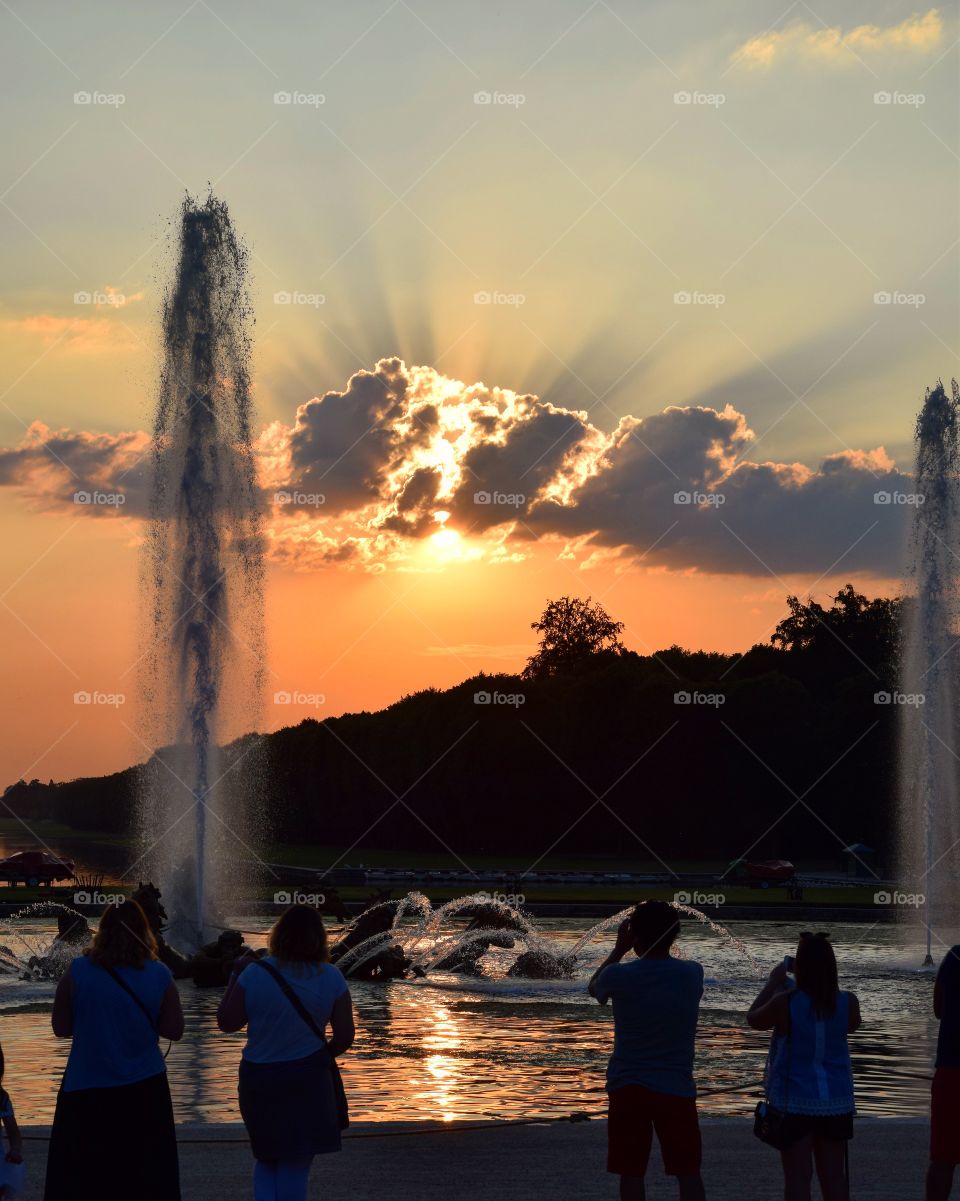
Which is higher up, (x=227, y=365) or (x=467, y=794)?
(x=227, y=365)

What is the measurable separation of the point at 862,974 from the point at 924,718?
13688 millimetres

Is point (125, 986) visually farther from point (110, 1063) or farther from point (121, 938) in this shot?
point (110, 1063)

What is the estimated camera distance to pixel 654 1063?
931cm

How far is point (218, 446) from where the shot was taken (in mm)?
42781

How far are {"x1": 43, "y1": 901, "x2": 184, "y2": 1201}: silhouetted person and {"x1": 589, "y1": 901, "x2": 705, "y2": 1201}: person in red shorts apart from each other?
2.47 m

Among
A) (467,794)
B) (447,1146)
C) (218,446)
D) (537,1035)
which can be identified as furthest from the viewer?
(467,794)

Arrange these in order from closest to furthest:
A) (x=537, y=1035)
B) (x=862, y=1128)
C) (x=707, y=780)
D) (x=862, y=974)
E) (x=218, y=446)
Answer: (x=862, y=1128) → (x=537, y=1035) → (x=862, y=974) → (x=218, y=446) → (x=707, y=780)

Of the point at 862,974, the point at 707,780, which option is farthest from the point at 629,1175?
the point at 707,780

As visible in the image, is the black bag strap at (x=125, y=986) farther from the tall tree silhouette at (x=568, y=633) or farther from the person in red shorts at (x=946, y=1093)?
the tall tree silhouette at (x=568, y=633)

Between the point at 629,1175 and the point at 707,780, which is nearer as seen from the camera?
the point at 629,1175

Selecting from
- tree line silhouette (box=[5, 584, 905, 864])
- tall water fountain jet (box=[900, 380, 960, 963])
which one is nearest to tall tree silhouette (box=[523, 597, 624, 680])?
tree line silhouette (box=[5, 584, 905, 864])

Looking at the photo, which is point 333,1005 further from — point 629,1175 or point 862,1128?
point 862,1128

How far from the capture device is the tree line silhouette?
9631cm

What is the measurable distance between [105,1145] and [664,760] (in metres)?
93.0
